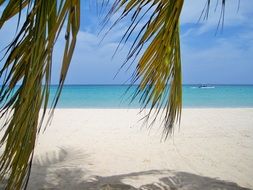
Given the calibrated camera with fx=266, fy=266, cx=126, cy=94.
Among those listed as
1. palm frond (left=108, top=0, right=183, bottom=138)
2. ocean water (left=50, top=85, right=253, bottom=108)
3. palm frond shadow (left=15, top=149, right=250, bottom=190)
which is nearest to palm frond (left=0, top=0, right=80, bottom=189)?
palm frond (left=108, top=0, right=183, bottom=138)

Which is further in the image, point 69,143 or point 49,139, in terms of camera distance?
point 49,139

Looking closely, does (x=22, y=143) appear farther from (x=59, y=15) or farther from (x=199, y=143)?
(x=199, y=143)

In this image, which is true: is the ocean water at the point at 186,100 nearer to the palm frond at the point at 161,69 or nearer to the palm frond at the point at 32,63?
the palm frond at the point at 161,69

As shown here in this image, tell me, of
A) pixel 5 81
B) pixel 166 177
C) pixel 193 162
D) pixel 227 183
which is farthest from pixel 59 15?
pixel 193 162

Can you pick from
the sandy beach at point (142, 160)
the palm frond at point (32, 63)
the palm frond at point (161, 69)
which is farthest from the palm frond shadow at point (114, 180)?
the palm frond at point (32, 63)

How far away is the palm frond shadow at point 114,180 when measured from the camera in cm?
305

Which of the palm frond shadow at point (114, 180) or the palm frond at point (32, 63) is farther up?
the palm frond at point (32, 63)

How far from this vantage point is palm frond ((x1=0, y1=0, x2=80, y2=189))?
0.85m

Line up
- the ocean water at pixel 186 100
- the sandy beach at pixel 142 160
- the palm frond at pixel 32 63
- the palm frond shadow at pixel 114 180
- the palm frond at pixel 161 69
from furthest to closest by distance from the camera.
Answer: the ocean water at pixel 186 100 → the sandy beach at pixel 142 160 → the palm frond shadow at pixel 114 180 → the palm frond at pixel 161 69 → the palm frond at pixel 32 63

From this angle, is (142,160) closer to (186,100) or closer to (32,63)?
(32,63)

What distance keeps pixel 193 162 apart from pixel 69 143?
8.57 ft

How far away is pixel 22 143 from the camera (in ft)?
3.10

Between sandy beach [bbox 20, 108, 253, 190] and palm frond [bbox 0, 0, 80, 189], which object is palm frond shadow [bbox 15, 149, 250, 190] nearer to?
sandy beach [bbox 20, 108, 253, 190]

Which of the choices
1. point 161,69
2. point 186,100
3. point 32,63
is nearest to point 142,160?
point 161,69
